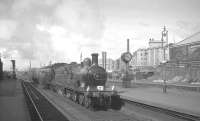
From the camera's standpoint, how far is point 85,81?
17.1m

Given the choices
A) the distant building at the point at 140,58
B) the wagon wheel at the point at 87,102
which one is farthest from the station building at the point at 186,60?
the distant building at the point at 140,58

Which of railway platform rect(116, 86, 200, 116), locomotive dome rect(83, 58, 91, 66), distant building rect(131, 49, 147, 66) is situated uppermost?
distant building rect(131, 49, 147, 66)

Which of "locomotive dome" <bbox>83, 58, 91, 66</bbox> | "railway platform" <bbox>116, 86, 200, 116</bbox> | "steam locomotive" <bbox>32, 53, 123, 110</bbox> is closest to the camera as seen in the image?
"steam locomotive" <bbox>32, 53, 123, 110</bbox>

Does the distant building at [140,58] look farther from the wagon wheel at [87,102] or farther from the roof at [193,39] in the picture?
the wagon wheel at [87,102]

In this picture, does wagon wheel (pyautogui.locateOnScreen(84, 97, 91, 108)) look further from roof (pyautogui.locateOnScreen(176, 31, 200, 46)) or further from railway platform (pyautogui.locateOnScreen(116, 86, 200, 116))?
roof (pyautogui.locateOnScreen(176, 31, 200, 46))

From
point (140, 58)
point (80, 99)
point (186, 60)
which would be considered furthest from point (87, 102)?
point (140, 58)

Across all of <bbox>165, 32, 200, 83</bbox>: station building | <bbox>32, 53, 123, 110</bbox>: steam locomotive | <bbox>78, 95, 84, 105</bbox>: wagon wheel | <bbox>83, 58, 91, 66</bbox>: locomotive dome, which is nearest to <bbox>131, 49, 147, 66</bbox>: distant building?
<bbox>165, 32, 200, 83</bbox>: station building

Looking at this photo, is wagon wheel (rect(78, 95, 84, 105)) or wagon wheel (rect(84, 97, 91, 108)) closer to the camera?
wagon wheel (rect(84, 97, 91, 108))

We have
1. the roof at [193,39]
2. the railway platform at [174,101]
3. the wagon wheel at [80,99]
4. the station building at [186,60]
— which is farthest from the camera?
the roof at [193,39]

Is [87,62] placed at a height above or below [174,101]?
above

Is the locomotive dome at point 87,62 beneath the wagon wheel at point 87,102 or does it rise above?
above

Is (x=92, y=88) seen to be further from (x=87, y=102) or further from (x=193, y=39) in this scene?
(x=193, y=39)

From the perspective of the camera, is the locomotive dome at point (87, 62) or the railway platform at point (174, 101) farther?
the locomotive dome at point (87, 62)

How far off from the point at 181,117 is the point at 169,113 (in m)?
1.29
